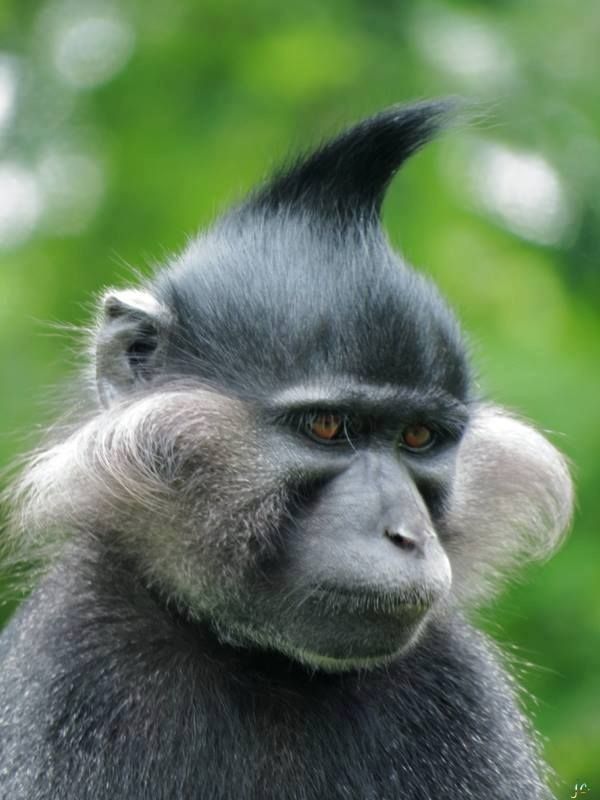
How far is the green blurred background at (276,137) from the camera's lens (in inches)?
434

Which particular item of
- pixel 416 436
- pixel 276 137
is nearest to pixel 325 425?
pixel 416 436

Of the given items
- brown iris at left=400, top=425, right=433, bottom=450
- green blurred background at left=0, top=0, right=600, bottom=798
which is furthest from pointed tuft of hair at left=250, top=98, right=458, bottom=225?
green blurred background at left=0, top=0, right=600, bottom=798

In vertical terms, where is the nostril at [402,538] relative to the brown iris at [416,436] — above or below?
below

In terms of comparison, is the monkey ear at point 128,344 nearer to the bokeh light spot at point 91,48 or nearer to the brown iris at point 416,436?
the brown iris at point 416,436

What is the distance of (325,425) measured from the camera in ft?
20.5

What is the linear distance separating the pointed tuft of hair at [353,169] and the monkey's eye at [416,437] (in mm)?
989

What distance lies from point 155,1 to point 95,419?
576 cm

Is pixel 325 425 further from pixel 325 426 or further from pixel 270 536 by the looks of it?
pixel 270 536

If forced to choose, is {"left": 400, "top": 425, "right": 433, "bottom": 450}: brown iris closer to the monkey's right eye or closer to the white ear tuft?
the monkey's right eye

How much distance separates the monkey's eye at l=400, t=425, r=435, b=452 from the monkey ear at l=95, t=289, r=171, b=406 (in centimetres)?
103

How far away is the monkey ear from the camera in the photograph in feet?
21.9

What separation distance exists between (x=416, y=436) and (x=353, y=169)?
1.25m

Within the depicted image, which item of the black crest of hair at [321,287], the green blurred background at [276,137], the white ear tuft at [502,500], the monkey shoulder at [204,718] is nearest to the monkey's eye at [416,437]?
the black crest of hair at [321,287]

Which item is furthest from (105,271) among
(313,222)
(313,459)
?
(313,459)
